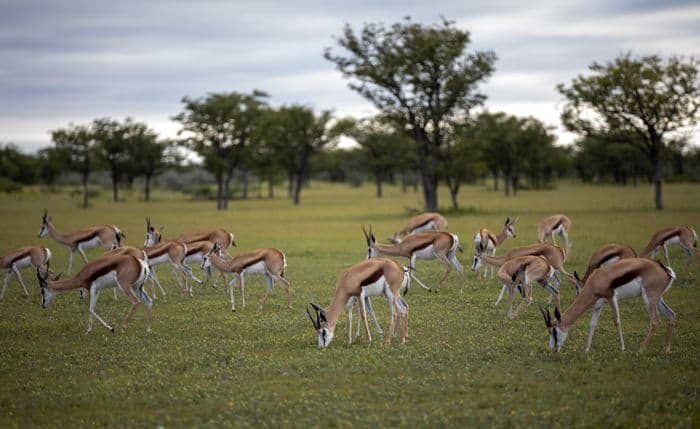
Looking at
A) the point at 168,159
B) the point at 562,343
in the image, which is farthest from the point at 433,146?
the point at 168,159

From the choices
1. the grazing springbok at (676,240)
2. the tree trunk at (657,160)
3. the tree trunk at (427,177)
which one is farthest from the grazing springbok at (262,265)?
the tree trunk at (657,160)

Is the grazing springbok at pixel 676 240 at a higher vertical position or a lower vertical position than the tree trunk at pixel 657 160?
lower

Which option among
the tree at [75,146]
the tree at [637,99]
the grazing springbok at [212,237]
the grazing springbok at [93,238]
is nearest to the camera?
the grazing springbok at [212,237]

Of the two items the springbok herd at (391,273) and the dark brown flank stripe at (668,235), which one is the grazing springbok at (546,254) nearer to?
the springbok herd at (391,273)

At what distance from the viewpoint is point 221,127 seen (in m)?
59.1

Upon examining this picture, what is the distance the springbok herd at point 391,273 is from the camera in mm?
10391

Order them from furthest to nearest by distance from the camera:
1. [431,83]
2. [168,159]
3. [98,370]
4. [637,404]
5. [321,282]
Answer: [168,159] < [431,83] < [321,282] < [98,370] < [637,404]

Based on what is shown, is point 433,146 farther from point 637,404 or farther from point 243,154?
point 637,404

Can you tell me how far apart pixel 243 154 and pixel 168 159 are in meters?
24.3

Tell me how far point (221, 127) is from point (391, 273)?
49674mm

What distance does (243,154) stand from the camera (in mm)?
59906

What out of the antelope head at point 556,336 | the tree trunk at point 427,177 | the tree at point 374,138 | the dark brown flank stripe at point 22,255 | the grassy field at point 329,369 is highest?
the tree at point 374,138

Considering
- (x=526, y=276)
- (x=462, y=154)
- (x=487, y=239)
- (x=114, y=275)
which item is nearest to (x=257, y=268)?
(x=114, y=275)

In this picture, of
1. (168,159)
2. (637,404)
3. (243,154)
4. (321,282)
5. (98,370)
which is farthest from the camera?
(168,159)
